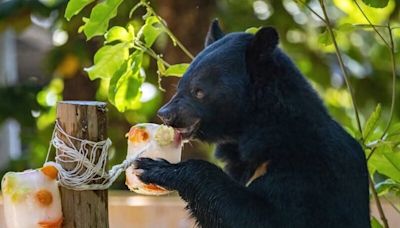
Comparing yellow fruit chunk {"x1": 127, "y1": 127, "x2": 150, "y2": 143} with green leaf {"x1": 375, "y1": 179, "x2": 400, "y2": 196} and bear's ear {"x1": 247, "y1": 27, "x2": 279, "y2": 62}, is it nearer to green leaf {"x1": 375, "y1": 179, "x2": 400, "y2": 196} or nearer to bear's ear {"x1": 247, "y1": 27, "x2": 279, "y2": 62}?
bear's ear {"x1": 247, "y1": 27, "x2": 279, "y2": 62}

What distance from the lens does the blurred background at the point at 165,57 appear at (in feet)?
15.0

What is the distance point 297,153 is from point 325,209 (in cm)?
13

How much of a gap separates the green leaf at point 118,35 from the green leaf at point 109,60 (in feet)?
0.06

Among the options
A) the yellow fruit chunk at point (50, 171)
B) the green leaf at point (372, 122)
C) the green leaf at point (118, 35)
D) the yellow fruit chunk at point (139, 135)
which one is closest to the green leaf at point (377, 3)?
the green leaf at point (372, 122)

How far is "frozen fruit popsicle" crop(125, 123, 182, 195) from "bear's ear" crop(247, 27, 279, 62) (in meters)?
0.23

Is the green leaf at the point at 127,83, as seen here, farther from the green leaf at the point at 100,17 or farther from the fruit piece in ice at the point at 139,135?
the fruit piece in ice at the point at 139,135

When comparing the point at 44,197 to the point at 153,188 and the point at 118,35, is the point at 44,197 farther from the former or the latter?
the point at 118,35

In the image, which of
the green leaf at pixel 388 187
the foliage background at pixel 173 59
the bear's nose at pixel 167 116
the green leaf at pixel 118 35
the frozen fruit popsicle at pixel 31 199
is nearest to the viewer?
the frozen fruit popsicle at pixel 31 199

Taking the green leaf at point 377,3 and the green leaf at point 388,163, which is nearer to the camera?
the green leaf at point 377,3

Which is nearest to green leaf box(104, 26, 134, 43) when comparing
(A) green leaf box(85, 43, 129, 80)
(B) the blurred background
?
(A) green leaf box(85, 43, 129, 80)

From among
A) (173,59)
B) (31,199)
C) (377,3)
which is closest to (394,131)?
(377,3)

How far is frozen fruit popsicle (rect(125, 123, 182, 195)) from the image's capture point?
197cm

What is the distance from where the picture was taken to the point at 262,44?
1988 mm

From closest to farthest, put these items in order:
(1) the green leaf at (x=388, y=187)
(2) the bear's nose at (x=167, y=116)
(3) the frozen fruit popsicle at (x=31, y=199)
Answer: (3) the frozen fruit popsicle at (x=31, y=199), (2) the bear's nose at (x=167, y=116), (1) the green leaf at (x=388, y=187)
